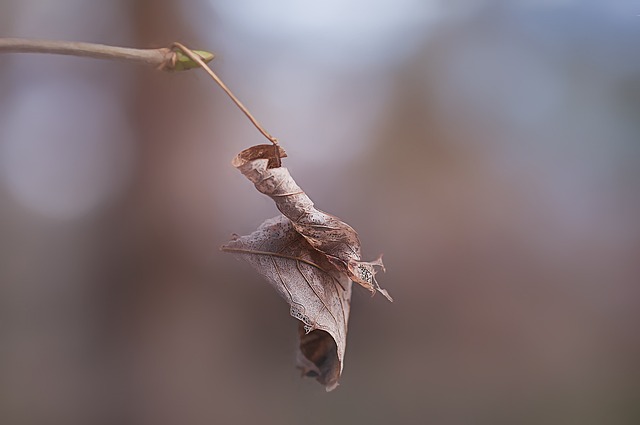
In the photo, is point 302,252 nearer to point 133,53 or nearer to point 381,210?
point 133,53

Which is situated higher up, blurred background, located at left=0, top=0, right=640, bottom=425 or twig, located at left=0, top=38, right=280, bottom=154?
twig, located at left=0, top=38, right=280, bottom=154

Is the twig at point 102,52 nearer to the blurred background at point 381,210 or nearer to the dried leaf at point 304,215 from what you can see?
the dried leaf at point 304,215

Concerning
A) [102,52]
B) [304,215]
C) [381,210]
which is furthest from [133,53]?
[381,210]

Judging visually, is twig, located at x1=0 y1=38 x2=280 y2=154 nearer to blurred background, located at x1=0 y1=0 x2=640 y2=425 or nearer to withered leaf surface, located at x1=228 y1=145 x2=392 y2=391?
withered leaf surface, located at x1=228 y1=145 x2=392 y2=391

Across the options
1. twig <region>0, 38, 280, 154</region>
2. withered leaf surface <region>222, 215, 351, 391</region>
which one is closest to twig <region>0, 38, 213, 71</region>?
twig <region>0, 38, 280, 154</region>

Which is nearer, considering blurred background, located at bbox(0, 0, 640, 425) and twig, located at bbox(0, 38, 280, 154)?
twig, located at bbox(0, 38, 280, 154)

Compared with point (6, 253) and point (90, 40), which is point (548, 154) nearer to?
point (90, 40)

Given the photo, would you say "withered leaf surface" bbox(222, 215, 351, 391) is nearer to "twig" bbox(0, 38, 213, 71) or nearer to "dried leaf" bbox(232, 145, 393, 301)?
"dried leaf" bbox(232, 145, 393, 301)
